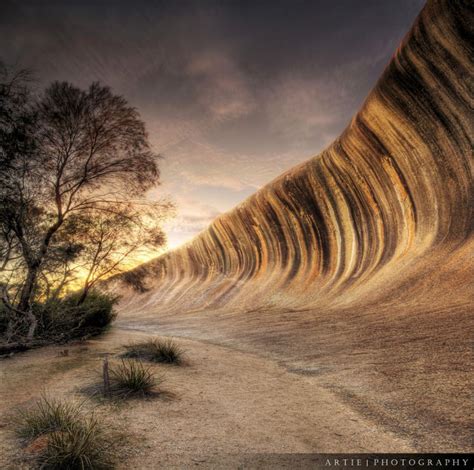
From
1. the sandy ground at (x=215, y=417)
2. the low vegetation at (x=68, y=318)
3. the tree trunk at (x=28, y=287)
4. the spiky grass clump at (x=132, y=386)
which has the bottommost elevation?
the sandy ground at (x=215, y=417)

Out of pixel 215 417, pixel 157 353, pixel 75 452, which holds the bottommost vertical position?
pixel 215 417

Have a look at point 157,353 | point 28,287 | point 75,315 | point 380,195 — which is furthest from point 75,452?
point 380,195

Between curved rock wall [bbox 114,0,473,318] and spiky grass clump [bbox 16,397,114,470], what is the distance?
882 cm

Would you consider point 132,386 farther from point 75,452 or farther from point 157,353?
point 157,353

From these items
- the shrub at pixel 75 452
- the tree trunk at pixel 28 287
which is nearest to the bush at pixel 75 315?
the tree trunk at pixel 28 287

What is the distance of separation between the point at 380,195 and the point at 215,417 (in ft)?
39.4

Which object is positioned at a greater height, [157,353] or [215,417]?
[157,353]

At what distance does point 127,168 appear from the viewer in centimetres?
896

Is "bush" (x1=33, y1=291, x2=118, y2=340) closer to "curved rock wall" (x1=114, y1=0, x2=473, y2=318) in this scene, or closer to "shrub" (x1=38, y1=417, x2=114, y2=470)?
"curved rock wall" (x1=114, y1=0, x2=473, y2=318)

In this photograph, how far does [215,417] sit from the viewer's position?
3.45 metres

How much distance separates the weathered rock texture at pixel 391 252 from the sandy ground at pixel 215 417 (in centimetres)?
53

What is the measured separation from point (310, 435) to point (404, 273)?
7.56 m

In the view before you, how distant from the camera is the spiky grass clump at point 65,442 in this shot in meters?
2.28

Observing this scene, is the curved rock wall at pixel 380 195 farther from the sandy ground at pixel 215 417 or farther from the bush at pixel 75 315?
the sandy ground at pixel 215 417
